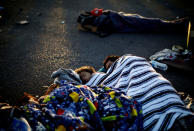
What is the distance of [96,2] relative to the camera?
18.8 feet

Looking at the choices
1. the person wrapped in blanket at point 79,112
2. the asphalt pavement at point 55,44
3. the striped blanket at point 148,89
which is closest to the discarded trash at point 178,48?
the asphalt pavement at point 55,44

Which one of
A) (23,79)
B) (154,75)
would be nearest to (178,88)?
(154,75)

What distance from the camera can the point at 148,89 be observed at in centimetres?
158

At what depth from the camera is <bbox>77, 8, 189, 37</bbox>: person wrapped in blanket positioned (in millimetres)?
3557

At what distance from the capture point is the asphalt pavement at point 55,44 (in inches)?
97.4

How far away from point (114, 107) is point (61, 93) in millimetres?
571

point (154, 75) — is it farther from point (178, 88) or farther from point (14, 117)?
point (14, 117)

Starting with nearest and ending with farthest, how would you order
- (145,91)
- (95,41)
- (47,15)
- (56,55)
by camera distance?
1. (145,91)
2. (56,55)
3. (95,41)
4. (47,15)

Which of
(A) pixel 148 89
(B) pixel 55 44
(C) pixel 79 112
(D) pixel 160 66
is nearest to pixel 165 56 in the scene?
(D) pixel 160 66

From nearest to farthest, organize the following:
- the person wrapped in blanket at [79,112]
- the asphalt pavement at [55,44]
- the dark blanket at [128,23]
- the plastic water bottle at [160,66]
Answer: the person wrapped in blanket at [79,112], the asphalt pavement at [55,44], the plastic water bottle at [160,66], the dark blanket at [128,23]

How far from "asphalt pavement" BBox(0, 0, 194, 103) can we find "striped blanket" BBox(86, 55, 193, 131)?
84cm

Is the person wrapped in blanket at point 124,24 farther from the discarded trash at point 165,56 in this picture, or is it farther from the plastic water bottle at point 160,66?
the plastic water bottle at point 160,66

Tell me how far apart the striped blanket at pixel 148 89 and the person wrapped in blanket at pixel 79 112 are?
120 mm

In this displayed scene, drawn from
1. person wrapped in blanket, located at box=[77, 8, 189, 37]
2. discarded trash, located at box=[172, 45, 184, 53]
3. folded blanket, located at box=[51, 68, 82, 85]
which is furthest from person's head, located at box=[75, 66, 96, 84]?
Answer: discarded trash, located at box=[172, 45, 184, 53]
